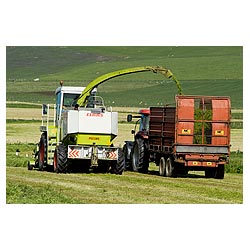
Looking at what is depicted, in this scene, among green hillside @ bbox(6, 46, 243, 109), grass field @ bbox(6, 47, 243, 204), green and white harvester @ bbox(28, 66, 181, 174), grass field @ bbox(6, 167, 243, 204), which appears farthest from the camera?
green hillside @ bbox(6, 46, 243, 109)

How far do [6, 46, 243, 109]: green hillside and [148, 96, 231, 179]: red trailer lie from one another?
47.5 m

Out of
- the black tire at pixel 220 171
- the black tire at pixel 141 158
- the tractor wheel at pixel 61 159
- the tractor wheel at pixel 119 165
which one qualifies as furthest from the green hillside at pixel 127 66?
the tractor wheel at pixel 61 159

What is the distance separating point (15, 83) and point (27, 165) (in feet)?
213

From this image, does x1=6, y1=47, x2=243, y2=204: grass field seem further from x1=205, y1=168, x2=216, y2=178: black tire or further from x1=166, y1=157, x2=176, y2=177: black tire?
x1=166, y1=157, x2=176, y2=177: black tire

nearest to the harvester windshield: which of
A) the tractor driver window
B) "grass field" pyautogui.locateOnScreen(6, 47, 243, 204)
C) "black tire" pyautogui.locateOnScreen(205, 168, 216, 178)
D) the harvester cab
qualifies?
the harvester cab

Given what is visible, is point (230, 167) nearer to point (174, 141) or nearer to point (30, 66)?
point (174, 141)

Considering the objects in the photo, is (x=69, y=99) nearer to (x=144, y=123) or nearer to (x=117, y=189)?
(x=144, y=123)

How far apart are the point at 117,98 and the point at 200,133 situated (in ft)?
181

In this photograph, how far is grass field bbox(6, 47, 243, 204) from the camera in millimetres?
20297

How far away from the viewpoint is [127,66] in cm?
9731

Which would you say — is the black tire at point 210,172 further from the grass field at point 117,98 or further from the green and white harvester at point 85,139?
the green and white harvester at point 85,139

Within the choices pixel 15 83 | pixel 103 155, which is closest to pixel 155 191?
pixel 103 155

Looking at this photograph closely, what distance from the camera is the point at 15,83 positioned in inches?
3674

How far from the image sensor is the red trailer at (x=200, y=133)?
25.9 m
